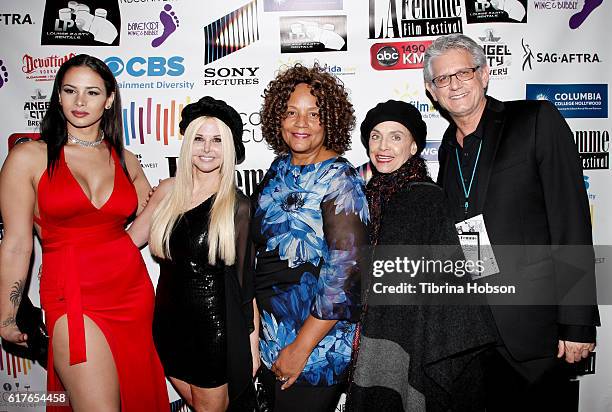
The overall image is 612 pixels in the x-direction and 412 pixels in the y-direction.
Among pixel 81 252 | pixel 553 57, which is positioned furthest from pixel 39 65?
pixel 553 57

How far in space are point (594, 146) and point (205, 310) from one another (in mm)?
2501

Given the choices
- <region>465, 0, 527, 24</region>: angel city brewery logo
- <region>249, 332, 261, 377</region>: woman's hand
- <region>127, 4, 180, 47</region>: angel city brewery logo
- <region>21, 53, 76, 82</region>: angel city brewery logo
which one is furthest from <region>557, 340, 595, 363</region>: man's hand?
<region>21, 53, 76, 82</region>: angel city brewery logo

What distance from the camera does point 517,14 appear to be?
108 inches

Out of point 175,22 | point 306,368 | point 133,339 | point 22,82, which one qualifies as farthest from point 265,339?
point 22,82

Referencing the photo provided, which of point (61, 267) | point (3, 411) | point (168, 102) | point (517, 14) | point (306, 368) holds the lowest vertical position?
point (3, 411)

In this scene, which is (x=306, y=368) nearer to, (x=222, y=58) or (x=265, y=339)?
(x=265, y=339)

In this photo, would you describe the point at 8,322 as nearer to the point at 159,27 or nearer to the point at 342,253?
the point at 342,253

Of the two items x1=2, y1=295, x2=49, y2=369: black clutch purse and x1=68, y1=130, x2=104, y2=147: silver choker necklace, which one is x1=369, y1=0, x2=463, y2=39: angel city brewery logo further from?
x1=2, y1=295, x2=49, y2=369: black clutch purse

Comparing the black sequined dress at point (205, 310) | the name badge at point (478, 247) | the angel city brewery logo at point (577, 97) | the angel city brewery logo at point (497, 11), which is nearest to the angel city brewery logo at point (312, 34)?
the angel city brewery logo at point (497, 11)

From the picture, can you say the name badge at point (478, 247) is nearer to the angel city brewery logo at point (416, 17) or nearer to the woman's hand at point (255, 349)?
the woman's hand at point (255, 349)

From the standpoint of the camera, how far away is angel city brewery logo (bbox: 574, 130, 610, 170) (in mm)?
2787

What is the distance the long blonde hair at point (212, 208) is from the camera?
1935 mm

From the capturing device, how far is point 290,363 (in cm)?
189

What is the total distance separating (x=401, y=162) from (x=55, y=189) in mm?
1495
